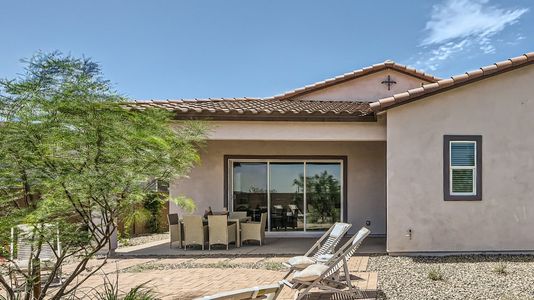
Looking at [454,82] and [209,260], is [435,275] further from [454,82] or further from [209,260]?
[209,260]

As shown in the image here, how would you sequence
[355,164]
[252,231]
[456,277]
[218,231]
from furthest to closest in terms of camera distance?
[355,164]
[252,231]
[218,231]
[456,277]

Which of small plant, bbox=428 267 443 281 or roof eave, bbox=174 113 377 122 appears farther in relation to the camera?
roof eave, bbox=174 113 377 122

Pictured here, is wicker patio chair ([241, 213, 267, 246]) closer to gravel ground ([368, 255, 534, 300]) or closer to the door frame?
the door frame

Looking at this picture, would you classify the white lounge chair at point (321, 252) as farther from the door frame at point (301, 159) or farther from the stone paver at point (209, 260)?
the door frame at point (301, 159)

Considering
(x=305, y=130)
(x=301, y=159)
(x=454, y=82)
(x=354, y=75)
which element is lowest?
(x=301, y=159)

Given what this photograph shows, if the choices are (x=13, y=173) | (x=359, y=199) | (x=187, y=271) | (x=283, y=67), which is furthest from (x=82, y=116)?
(x=283, y=67)

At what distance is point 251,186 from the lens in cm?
1534

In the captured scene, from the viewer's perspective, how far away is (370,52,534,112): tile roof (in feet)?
34.9

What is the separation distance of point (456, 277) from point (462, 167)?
3.63 meters

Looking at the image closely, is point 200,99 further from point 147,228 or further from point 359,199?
point 359,199

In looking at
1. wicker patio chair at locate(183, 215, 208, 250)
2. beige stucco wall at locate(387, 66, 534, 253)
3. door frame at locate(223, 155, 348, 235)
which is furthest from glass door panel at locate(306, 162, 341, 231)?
wicker patio chair at locate(183, 215, 208, 250)

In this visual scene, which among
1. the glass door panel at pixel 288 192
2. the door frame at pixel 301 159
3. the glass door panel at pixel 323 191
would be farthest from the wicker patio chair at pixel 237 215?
the glass door panel at pixel 323 191

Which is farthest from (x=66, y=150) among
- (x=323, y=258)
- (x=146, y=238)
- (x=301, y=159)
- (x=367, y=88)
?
(x=367, y=88)

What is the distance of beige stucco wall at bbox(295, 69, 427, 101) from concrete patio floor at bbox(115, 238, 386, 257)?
6511mm
